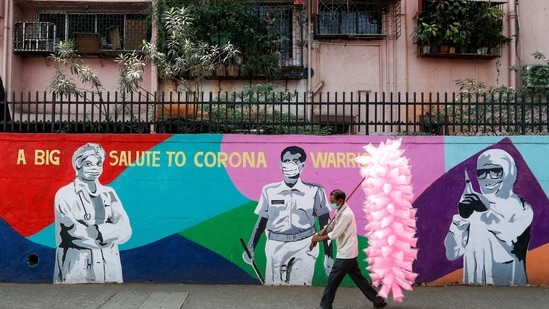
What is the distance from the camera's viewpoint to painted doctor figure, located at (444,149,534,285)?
7.52 meters

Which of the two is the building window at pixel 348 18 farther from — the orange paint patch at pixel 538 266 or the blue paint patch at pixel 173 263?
the blue paint patch at pixel 173 263

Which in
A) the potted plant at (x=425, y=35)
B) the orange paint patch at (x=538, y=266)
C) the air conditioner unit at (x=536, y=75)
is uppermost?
the potted plant at (x=425, y=35)

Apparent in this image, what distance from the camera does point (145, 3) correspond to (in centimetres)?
1243

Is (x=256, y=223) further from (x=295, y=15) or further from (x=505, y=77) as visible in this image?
(x=505, y=77)

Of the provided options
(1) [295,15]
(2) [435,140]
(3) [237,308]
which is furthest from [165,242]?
(1) [295,15]

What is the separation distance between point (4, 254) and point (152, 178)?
8.06 feet

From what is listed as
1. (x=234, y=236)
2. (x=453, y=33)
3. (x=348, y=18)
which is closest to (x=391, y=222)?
(x=234, y=236)

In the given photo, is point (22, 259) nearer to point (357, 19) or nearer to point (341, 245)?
point (341, 245)

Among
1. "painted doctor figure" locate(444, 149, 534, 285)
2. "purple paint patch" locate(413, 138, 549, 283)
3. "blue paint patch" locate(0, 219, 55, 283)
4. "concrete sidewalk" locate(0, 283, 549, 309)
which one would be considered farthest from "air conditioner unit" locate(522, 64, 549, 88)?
"blue paint patch" locate(0, 219, 55, 283)

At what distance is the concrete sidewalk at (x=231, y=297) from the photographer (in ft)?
21.6

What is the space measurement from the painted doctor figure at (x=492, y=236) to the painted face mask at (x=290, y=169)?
238 cm

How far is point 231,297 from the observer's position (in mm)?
6953

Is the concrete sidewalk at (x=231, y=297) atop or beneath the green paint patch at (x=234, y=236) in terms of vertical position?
beneath

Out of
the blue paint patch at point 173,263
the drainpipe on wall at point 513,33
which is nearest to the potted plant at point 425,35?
the drainpipe on wall at point 513,33
